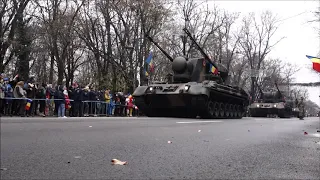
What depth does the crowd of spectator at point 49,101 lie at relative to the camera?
1312cm

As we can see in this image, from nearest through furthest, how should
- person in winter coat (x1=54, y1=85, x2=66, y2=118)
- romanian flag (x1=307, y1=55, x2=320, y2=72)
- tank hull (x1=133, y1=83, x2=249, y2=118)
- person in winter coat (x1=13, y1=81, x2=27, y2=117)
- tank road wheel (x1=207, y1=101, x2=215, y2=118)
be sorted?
romanian flag (x1=307, y1=55, x2=320, y2=72) < person in winter coat (x1=13, y1=81, x2=27, y2=117) < person in winter coat (x1=54, y1=85, x2=66, y2=118) < tank hull (x1=133, y1=83, x2=249, y2=118) < tank road wheel (x1=207, y1=101, x2=215, y2=118)

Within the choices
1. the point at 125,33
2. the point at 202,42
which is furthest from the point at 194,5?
the point at 125,33

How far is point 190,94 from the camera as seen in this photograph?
645 inches

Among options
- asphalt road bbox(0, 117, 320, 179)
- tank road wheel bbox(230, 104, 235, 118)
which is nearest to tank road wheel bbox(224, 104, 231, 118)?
tank road wheel bbox(230, 104, 235, 118)

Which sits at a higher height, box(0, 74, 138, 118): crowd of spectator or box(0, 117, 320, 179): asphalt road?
box(0, 74, 138, 118): crowd of spectator

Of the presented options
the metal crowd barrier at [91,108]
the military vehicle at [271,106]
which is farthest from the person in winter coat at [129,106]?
the military vehicle at [271,106]

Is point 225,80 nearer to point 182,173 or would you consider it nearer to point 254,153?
point 254,153

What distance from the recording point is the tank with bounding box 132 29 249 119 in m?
16.6

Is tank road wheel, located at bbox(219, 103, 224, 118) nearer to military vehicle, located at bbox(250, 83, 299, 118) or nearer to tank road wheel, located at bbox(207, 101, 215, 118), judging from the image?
tank road wheel, located at bbox(207, 101, 215, 118)

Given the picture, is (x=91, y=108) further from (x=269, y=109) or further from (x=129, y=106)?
(x=269, y=109)

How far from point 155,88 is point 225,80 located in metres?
5.76

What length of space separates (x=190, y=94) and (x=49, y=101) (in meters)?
6.00

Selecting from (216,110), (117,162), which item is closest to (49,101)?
(216,110)

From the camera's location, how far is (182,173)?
3812 millimetres
